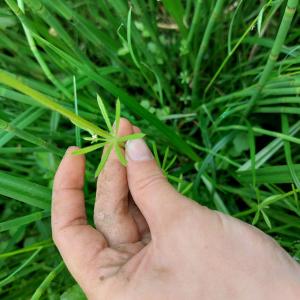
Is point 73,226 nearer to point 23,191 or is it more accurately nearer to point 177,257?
point 23,191

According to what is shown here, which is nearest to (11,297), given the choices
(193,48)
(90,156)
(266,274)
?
(90,156)

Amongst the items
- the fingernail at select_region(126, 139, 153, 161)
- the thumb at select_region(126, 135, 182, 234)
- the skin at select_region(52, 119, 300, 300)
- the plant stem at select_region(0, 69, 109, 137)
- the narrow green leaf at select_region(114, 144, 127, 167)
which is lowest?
the skin at select_region(52, 119, 300, 300)

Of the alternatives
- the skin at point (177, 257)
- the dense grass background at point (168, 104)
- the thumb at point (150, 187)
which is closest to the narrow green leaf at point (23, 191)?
the dense grass background at point (168, 104)

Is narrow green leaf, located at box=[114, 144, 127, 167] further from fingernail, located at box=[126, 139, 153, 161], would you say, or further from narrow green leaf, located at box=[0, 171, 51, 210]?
narrow green leaf, located at box=[0, 171, 51, 210]

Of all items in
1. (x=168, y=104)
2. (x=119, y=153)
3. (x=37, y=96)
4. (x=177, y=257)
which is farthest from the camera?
(x=168, y=104)

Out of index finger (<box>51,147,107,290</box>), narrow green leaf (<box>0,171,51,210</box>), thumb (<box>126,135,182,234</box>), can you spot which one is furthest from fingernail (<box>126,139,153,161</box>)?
narrow green leaf (<box>0,171,51,210</box>)

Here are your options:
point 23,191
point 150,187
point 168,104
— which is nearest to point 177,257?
point 150,187

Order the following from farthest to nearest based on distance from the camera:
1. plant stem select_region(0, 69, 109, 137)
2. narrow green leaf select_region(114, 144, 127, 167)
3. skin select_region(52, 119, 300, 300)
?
skin select_region(52, 119, 300, 300) < narrow green leaf select_region(114, 144, 127, 167) < plant stem select_region(0, 69, 109, 137)

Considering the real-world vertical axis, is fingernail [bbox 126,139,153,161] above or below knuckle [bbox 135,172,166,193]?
above
